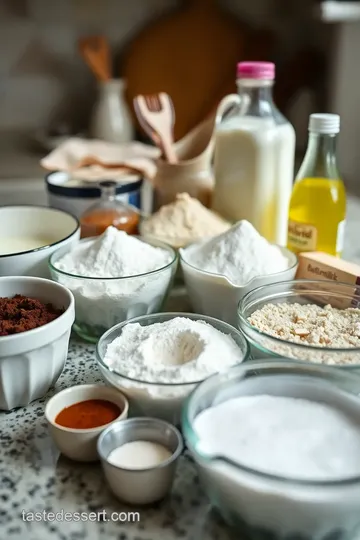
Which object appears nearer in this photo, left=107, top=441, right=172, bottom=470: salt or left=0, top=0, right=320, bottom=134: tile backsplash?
left=107, top=441, right=172, bottom=470: salt

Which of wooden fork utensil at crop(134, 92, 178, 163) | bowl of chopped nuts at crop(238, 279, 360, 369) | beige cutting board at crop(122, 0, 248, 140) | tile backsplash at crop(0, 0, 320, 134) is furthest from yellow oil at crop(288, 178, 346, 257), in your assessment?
tile backsplash at crop(0, 0, 320, 134)

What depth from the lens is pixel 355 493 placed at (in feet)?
1.49

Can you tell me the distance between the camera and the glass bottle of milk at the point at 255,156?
0.93m

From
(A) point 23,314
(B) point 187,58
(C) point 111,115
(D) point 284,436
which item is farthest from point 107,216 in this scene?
(B) point 187,58

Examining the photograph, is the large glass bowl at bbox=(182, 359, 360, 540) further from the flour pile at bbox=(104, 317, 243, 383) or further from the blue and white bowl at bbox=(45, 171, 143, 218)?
the blue and white bowl at bbox=(45, 171, 143, 218)

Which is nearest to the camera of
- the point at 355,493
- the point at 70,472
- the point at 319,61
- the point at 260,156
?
the point at 355,493

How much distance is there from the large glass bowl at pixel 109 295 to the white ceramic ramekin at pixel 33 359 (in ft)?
0.20

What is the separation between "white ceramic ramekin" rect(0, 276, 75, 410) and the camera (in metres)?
0.63

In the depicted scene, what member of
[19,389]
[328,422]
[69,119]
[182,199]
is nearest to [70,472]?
[19,389]

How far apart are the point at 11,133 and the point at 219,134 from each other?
0.99 meters

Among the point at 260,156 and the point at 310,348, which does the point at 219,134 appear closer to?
the point at 260,156

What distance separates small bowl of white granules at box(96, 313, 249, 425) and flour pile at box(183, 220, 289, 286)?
0.10m

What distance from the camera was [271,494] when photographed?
0.46m

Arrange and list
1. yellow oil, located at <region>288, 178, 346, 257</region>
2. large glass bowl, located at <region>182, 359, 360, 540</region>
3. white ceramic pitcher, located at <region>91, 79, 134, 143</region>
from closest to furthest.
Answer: large glass bowl, located at <region>182, 359, 360, 540</region>
yellow oil, located at <region>288, 178, 346, 257</region>
white ceramic pitcher, located at <region>91, 79, 134, 143</region>
